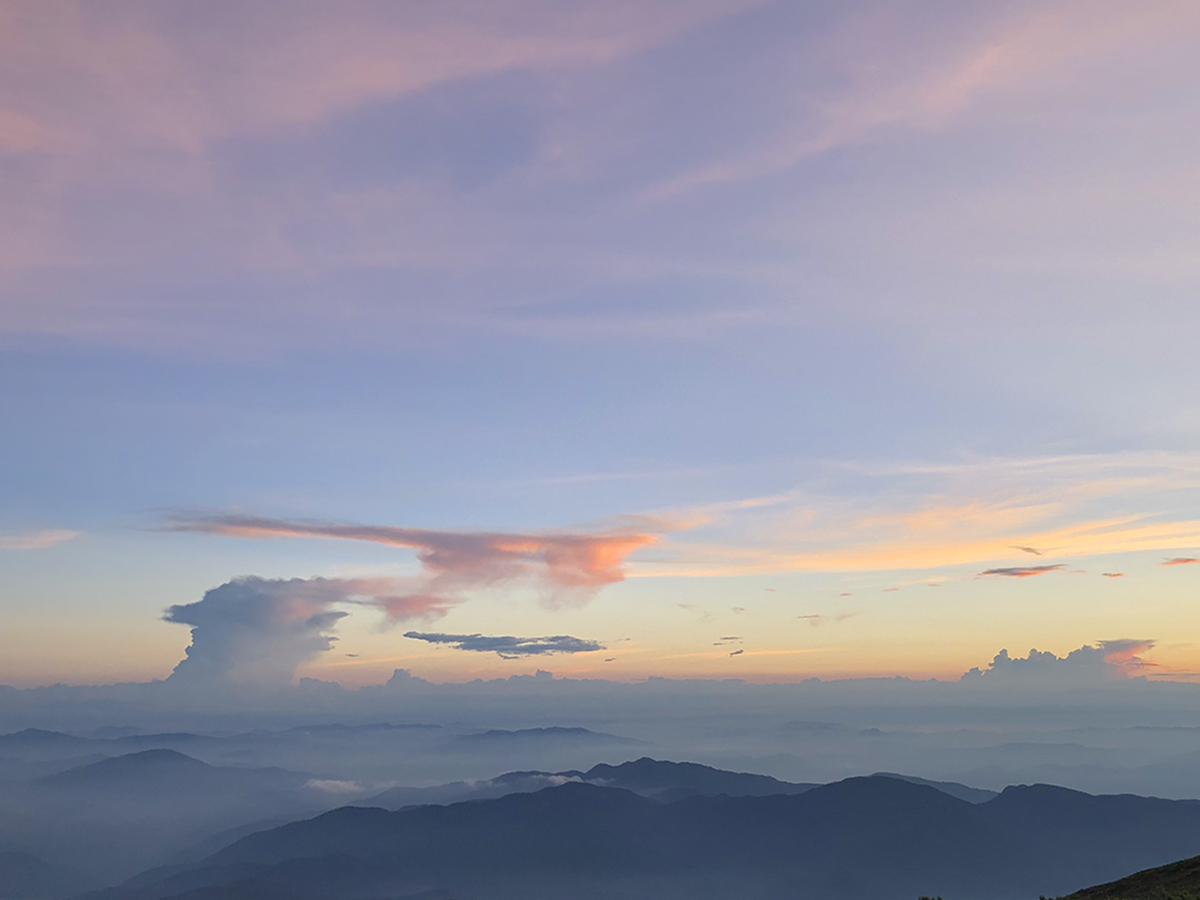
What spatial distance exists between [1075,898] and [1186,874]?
1198 cm

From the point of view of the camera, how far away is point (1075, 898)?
289 ft

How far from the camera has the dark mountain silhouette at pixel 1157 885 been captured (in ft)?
237

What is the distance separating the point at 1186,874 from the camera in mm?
88000

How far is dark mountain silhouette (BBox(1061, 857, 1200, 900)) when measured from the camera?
Answer: 72375 mm

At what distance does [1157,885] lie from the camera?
84.6m
